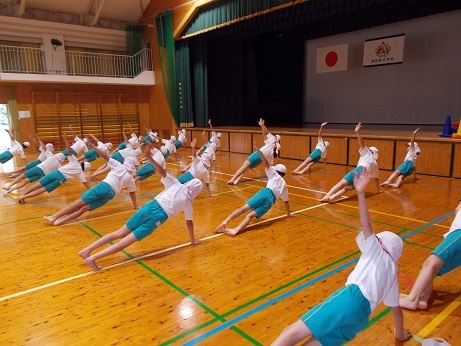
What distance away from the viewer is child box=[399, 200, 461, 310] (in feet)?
10.2

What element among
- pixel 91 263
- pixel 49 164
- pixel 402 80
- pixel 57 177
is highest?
pixel 402 80

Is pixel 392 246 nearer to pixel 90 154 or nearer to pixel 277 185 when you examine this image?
pixel 277 185

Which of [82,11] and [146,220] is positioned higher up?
[82,11]

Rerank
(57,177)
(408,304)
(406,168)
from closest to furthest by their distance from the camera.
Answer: (408,304)
(57,177)
(406,168)

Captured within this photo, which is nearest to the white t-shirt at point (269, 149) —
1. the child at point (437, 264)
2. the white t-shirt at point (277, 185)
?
the white t-shirt at point (277, 185)

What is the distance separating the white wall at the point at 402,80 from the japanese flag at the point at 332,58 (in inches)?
9.1

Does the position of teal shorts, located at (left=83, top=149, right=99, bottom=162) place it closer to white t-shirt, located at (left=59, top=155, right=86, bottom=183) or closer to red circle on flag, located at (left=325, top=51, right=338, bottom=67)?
white t-shirt, located at (left=59, top=155, right=86, bottom=183)

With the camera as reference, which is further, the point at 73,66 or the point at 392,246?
the point at 73,66

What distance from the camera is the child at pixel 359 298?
2.21 m

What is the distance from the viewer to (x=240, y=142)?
14852mm

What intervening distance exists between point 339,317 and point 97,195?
4.44 m

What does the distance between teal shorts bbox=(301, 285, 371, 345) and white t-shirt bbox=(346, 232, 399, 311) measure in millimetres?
56

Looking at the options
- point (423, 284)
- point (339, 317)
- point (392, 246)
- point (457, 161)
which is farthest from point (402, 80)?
point (339, 317)

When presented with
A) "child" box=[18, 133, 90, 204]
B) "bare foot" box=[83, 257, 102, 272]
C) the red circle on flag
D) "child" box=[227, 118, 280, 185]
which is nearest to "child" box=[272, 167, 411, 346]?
"bare foot" box=[83, 257, 102, 272]
